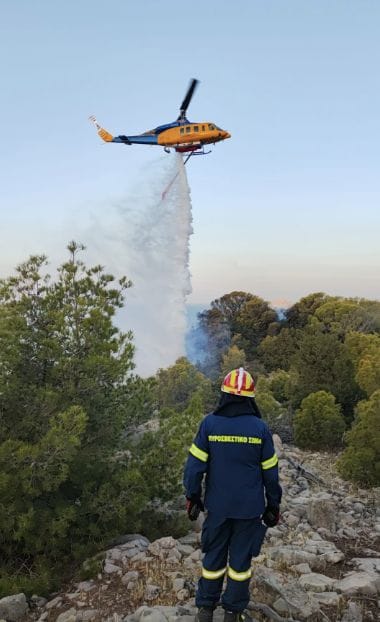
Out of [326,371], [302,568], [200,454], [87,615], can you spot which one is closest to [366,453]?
[302,568]

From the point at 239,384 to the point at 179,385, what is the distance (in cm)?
2494

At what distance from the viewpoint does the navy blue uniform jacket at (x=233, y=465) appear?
483cm

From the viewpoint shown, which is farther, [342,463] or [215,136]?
[215,136]

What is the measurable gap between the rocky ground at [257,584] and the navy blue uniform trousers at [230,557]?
1.37 ft

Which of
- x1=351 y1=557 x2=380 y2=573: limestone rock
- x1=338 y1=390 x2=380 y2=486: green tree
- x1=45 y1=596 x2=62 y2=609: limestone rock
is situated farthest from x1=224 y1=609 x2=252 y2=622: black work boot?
x1=338 y1=390 x2=380 y2=486: green tree

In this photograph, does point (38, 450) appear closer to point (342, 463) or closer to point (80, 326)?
point (80, 326)

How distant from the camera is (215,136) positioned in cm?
2769

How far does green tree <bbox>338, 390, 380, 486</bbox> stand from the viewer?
46.3 feet

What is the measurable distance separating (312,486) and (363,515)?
271cm

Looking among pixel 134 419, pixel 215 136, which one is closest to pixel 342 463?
pixel 134 419

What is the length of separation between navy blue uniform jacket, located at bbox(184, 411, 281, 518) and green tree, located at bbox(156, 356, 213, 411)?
21368 mm

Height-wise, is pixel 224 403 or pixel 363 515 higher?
pixel 224 403

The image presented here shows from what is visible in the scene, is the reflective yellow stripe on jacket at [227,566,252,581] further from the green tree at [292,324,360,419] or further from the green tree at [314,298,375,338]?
the green tree at [314,298,375,338]

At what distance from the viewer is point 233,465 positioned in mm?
4871
